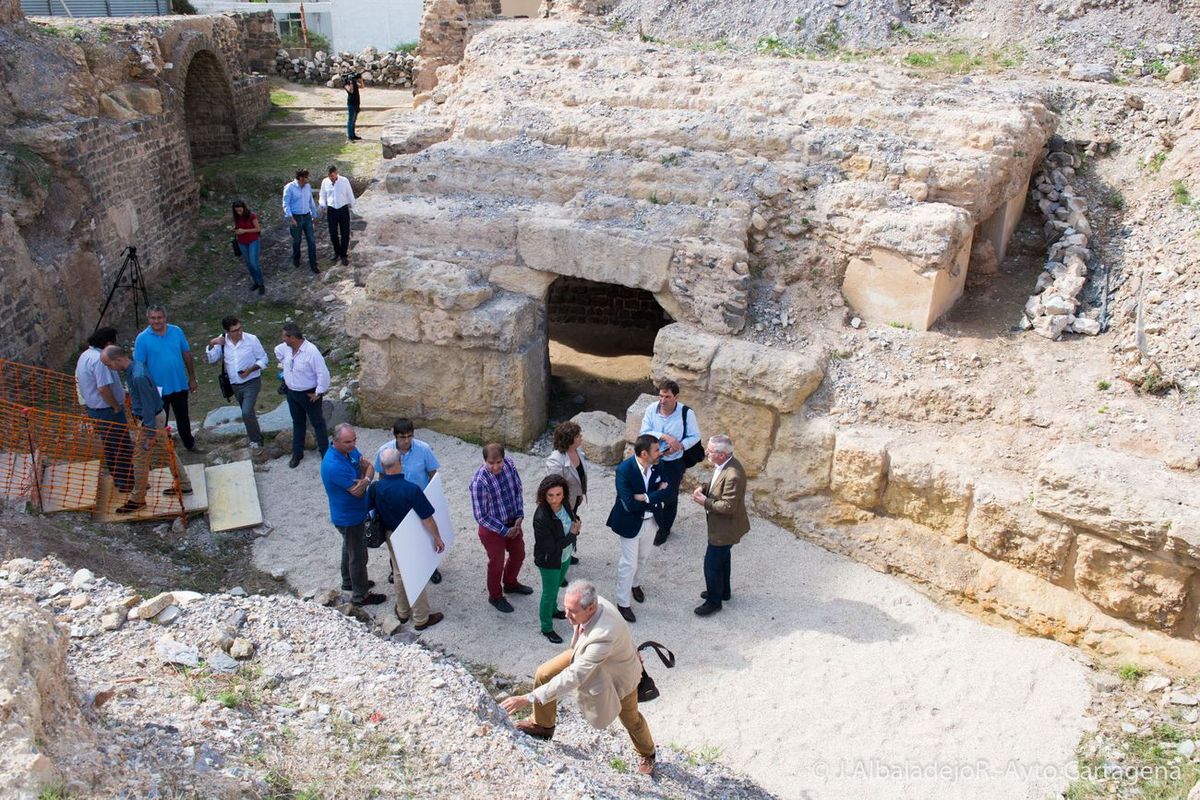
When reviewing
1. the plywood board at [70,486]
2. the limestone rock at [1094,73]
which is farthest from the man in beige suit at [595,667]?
the limestone rock at [1094,73]

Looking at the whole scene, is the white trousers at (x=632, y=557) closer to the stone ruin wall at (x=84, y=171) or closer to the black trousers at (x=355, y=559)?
the black trousers at (x=355, y=559)

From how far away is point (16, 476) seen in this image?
733 cm

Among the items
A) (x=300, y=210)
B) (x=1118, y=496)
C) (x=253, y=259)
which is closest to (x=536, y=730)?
(x=1118, y=496)

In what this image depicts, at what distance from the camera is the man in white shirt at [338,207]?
12016 millimetres

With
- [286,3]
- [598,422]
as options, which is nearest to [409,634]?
[598,422]

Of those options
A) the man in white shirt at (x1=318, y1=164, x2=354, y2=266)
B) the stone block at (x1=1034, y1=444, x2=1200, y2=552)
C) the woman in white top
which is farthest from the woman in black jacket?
the man in white shirt at (x1=318, y1=164, x2=354, y2=266)

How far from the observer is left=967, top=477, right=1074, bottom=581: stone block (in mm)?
6418

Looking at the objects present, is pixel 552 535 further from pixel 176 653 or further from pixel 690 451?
pixel 176 653

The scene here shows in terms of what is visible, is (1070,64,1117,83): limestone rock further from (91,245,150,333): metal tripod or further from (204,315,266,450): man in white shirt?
(91,245,150,333): metal tripod

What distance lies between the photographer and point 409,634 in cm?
639

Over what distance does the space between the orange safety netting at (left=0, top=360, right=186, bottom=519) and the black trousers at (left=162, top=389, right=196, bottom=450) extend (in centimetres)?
27

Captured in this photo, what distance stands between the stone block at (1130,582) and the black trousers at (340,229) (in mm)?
9415

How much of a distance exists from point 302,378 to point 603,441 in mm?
2599

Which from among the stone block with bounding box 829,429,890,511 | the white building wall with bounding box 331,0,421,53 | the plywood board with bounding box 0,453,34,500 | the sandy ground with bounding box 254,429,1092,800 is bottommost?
the sandy ground with bounding box 254,429,1092,800
